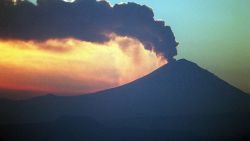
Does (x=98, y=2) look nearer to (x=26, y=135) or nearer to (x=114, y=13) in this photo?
(x=114, y=13)

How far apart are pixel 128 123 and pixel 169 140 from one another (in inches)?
26.3

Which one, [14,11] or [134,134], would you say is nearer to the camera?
[14,11]

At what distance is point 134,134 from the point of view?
6762 mm

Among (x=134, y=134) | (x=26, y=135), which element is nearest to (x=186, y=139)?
(x=134, y=134)

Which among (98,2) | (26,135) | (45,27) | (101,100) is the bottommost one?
(26,135)

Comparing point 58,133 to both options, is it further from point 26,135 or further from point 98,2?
point 98,2

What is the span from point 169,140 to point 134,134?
1.99ft

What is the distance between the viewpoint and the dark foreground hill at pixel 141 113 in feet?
20.4

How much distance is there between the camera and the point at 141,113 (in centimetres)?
647

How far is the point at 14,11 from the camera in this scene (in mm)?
6336

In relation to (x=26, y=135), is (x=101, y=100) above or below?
above

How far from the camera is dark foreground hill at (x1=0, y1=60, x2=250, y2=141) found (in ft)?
20.4

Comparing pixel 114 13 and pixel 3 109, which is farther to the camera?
pixel 114 13

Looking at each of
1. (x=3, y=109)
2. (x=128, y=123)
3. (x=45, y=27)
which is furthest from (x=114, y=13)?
(x=3, y=109)
